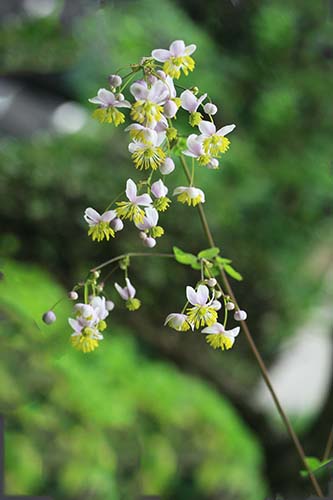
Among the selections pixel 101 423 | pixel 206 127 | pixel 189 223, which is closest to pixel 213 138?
pixel 206 127

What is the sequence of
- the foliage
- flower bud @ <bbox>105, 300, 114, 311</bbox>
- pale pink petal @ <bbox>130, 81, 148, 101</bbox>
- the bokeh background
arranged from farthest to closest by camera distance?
the bokeh background
the foliage
flower bud @ <bbox>105, 300, 114, 311</bbox>
pale pink petal @ <bbox>130, 81, 148, 101</bbox>

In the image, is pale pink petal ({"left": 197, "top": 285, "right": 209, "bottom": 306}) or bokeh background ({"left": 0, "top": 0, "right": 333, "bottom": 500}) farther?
bokeh background ({"left": 0, "top": 0, "right": 333, "bottom": 500})

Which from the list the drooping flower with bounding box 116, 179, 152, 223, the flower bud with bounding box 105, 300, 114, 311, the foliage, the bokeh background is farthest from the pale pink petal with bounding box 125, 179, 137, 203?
the bokeh background

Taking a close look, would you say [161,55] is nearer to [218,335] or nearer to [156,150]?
[156,150]

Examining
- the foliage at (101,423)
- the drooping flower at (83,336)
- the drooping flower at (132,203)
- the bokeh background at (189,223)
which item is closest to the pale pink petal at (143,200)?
the drooping flower at (132,203)

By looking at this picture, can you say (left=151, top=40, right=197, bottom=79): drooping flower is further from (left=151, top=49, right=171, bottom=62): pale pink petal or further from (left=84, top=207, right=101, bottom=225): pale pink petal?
(left=84, top=207, right=101, bottom=225): pale pink petal
